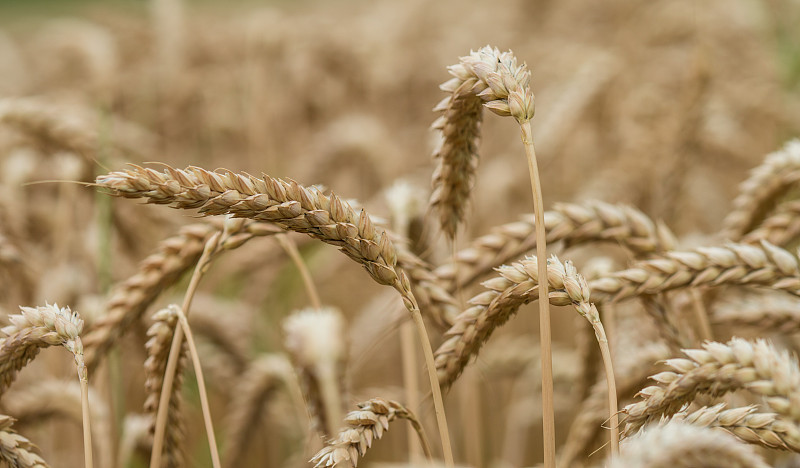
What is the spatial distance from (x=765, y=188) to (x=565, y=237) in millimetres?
430

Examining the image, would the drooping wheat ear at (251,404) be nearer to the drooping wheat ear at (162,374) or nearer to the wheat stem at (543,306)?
the drooping wheat ear at (162,374)

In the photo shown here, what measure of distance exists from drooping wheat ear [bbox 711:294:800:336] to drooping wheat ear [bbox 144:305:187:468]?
91cm

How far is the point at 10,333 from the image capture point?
2.66 ft

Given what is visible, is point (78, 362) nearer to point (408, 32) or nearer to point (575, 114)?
point (575, 114)

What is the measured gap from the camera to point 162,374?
938mm

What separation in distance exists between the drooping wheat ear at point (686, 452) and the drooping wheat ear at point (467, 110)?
1.18ft

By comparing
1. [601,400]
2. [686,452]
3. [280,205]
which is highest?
[280,205]

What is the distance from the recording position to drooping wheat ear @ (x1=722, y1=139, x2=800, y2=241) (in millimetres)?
1185

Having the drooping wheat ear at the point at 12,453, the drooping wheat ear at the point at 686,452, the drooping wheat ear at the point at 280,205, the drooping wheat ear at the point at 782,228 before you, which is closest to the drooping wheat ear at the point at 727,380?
the drooping wheat ear at the point at 686,452

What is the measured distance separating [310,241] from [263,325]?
2.48 ft

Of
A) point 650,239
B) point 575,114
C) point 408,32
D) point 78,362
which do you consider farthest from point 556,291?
point 408,32

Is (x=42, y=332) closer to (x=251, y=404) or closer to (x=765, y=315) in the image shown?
(x=251, y=404)

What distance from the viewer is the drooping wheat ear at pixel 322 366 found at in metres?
1.10

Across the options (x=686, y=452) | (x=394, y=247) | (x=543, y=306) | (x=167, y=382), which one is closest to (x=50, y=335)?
(x=167, y=382)
